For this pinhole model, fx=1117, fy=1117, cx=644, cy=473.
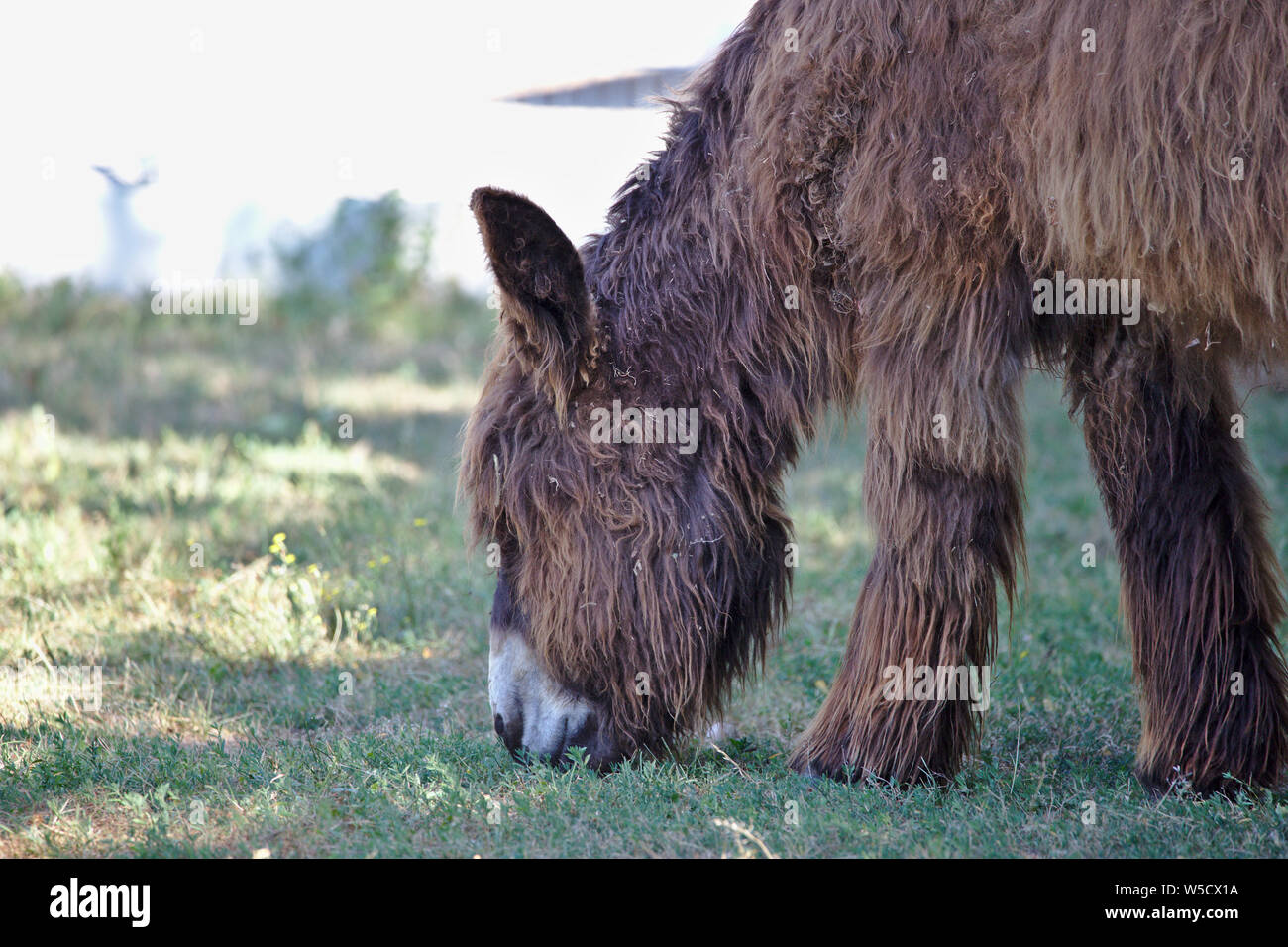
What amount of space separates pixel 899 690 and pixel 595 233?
6.23 feet

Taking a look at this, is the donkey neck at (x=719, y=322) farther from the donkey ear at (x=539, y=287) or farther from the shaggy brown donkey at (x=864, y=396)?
the donkey ear at (x=539, y=287)

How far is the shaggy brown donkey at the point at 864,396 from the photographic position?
326 cm

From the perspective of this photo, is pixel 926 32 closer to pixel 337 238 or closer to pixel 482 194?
pixel 482 194

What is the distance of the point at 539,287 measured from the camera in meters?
3.47

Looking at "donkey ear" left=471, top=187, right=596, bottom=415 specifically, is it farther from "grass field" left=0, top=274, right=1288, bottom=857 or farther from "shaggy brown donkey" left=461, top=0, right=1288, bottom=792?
"grass field" left=0, top=274, right=1288, bottom=857

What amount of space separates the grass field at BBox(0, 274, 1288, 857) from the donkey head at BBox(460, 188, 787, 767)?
0.25m

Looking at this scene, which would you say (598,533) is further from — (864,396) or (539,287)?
(864,396)

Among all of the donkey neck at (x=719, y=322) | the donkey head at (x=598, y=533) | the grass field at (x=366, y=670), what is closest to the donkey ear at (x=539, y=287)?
the donkey head at (x=598, y=533)

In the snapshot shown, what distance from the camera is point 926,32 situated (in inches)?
130

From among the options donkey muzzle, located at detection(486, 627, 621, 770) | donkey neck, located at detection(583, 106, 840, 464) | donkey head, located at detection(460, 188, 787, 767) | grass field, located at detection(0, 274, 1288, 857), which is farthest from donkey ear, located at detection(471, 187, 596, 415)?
grass field, located at detection(0, 274, 1288, 857)

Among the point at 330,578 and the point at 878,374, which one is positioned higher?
the point at 878,374

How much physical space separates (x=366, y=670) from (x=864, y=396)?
270 cm

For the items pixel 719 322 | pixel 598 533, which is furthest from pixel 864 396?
pixel 598 533
